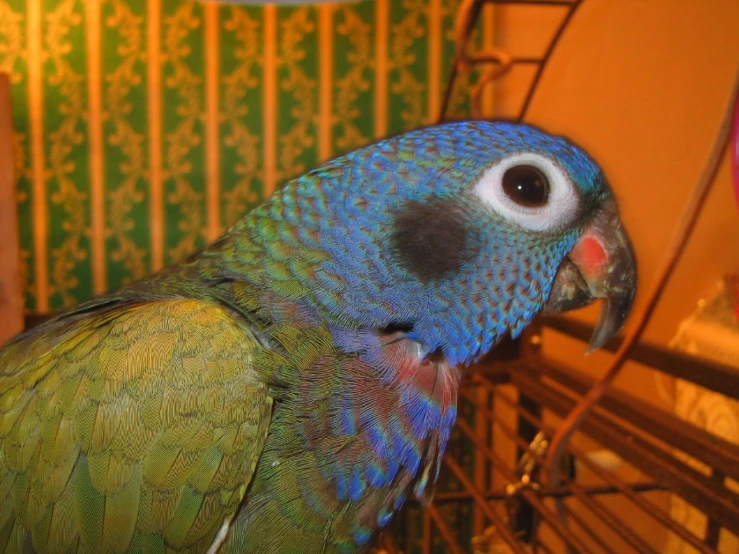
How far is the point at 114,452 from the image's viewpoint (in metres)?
0.39

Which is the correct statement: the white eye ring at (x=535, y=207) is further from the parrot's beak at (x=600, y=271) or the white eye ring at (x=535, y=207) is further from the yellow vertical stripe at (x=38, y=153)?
the yellow vertical stripe at (x=38, y=153)

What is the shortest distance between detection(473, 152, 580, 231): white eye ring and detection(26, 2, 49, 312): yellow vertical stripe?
1473mm

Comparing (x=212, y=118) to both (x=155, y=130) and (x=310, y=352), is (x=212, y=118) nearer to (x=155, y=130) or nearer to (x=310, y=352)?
(x=155, y=130)

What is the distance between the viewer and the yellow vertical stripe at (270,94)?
59.4 inches

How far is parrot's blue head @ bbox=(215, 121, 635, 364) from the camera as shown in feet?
1.48

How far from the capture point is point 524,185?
1.49 ft

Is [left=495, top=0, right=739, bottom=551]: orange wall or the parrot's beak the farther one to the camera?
[left=495, top=0, right=739, bottom=551]: orange wall

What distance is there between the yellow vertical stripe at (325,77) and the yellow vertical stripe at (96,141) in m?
0.64

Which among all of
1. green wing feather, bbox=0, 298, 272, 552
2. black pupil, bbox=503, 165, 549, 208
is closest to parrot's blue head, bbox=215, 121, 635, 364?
black pupil, bbox=503, 165, 549, 208

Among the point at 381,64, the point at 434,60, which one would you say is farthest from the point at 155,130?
the point at 434,60

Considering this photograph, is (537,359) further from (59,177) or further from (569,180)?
(59,177)

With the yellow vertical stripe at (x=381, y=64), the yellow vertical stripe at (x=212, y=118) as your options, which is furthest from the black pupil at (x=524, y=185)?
the yellow vertical stripe at (x=212, y=118)

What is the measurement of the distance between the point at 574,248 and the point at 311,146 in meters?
1.19

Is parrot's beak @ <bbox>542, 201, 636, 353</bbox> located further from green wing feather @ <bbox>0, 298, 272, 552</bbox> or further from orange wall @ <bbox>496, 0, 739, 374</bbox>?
orange wall @ <bbox>496, 0, 739, 374</bbox>
